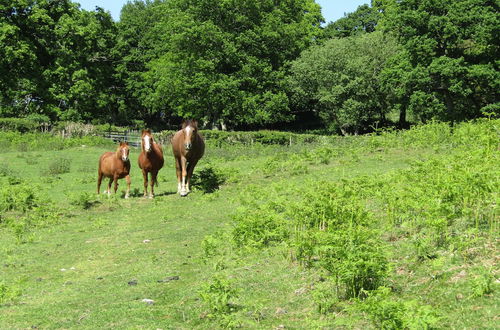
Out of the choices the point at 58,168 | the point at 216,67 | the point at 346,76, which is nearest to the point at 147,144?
the point at 58,168

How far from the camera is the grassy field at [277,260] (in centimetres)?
655

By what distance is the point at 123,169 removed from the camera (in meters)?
20.5

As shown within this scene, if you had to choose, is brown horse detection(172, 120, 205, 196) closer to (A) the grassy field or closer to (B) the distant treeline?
(A) the grassy field

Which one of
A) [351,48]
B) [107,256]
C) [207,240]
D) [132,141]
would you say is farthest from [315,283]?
[351,48]

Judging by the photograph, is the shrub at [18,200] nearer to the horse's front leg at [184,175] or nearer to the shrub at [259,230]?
the horse's front leg at [184,175]

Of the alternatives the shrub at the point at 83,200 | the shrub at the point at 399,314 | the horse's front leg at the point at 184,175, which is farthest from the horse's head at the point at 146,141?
the shrub at the point at 399,314

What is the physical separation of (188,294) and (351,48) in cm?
5255

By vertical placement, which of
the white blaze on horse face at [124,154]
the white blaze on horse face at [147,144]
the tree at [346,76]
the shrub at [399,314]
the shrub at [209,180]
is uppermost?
the tree at [346,76]

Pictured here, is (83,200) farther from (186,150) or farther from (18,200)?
(186,150)

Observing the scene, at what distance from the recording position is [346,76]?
53969 millimetres

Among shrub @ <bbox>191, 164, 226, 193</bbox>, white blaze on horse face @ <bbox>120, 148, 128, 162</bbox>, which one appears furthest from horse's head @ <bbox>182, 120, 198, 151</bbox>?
white blaze on horse face @ <bbox>120, 148, 128, 162</bbox>

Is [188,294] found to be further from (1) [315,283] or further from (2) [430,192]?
(2) [430,192]

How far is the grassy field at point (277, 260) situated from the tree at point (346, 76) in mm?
39807

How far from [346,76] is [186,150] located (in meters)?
36.9
